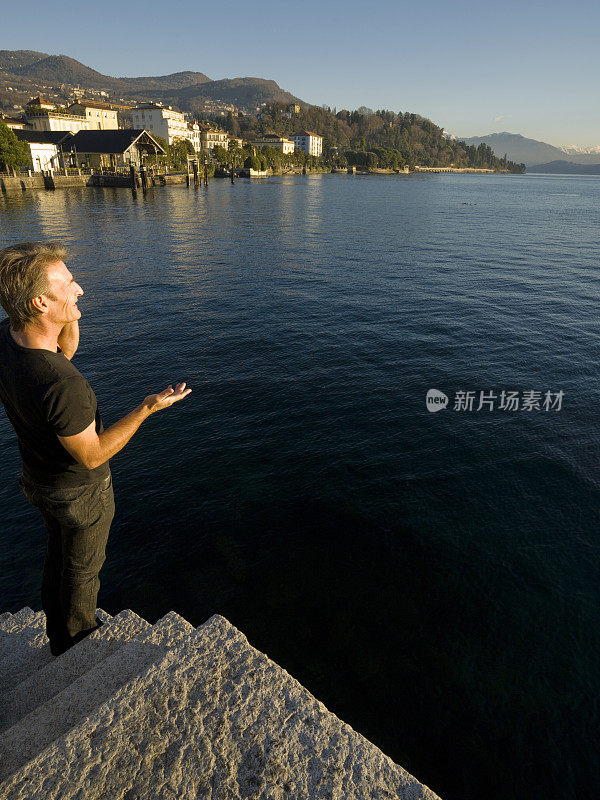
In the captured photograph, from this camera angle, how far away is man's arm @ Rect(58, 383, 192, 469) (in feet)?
9.06

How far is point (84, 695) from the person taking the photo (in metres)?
3.12

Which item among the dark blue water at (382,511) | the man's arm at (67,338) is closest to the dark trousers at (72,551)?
the man's arm at (67,338)

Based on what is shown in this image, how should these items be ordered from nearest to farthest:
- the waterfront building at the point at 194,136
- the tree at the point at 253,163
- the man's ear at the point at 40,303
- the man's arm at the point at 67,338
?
1. the man's ear at the point at 40,303
2. the man's arm at the point at 67,338
3. the tree at the point at 253,163
4. the waterfront building at the point at 194,136

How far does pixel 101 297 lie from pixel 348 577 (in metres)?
20.6

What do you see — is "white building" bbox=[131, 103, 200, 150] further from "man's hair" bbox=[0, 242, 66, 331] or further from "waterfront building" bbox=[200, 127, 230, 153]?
"man's hair" bbox=[0, 242, 66, 331]

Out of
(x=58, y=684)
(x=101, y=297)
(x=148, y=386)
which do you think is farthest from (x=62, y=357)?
(x=101, y=297)

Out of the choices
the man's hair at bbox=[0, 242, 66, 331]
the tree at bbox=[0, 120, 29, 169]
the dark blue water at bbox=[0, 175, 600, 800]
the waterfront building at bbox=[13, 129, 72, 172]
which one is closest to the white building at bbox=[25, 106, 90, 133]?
the waterfront building at bbox=[13, 129, 72, 172]

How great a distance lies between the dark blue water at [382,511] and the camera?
19.0ft

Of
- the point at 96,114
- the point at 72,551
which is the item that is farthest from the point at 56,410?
the point at 96,114

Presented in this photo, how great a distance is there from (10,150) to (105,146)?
2333 centimetres

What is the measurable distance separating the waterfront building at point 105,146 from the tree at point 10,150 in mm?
18707

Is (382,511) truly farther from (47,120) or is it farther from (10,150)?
(47,120)

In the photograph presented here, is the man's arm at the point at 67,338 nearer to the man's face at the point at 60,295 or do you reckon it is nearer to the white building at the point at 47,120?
the man's face at the point at 60,295

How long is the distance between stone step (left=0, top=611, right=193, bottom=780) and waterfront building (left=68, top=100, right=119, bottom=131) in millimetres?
149840
